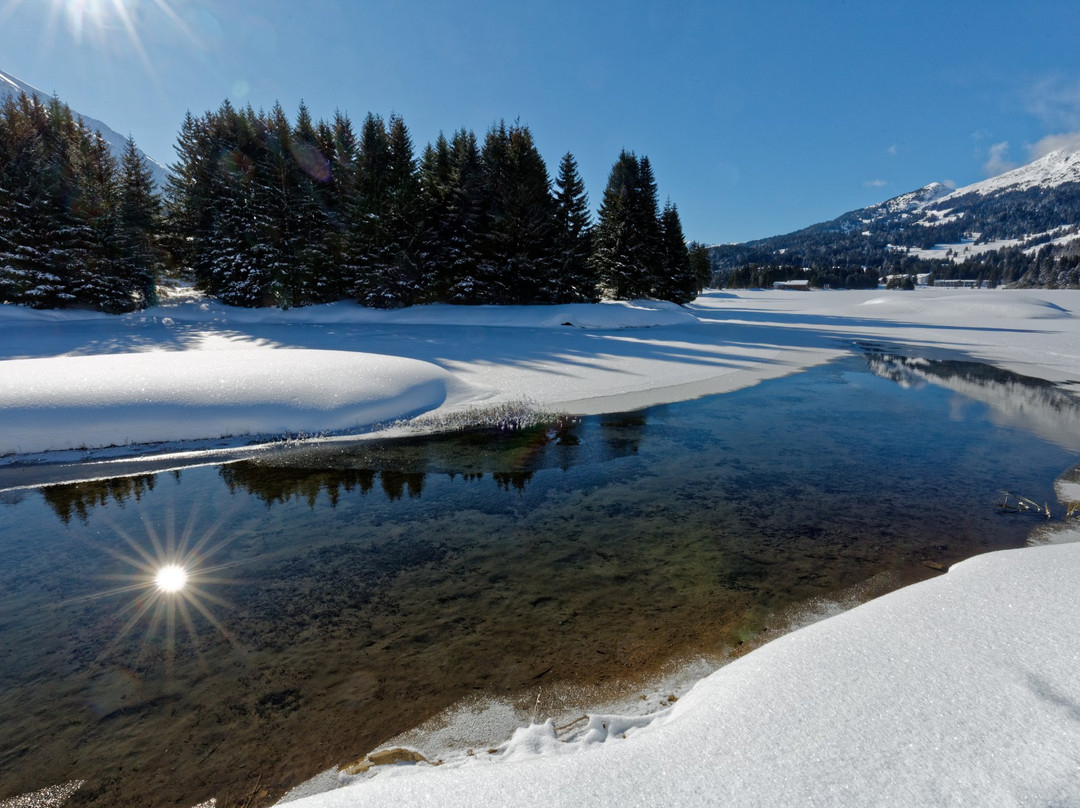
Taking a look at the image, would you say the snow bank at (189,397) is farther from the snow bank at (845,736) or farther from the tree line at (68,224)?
the tree line at (68,224)

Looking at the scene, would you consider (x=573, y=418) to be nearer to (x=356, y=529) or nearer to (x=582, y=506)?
(x=582, y=506)

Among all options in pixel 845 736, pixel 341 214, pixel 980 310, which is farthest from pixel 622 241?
pixel 845 736

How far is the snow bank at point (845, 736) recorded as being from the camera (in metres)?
1.77

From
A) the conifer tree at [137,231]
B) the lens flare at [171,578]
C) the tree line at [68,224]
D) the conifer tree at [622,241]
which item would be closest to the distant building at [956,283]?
the conifer tree at [622,241]

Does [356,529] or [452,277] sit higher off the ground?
[452,277]

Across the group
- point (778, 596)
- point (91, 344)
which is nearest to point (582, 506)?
point (778, 596)

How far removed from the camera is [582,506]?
6.14 metres

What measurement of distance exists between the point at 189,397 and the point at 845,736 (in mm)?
10434

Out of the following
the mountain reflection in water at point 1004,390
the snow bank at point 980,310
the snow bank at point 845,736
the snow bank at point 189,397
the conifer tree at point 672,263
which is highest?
the conifer tree at point 672,263

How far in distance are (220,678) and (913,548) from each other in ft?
21.2

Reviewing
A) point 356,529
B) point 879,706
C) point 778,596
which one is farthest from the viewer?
point 356,529

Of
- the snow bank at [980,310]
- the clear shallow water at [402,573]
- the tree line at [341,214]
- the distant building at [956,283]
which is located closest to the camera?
the clear shallow water at [402,573]

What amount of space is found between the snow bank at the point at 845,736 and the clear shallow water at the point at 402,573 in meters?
0.86

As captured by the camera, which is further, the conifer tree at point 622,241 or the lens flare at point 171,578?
the conifer tree at point 622,241
